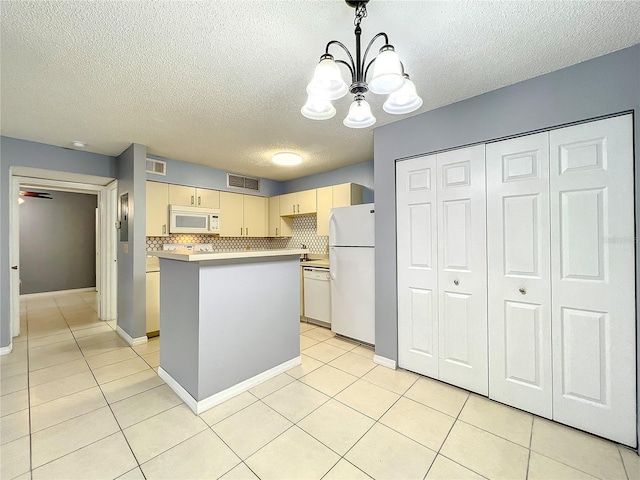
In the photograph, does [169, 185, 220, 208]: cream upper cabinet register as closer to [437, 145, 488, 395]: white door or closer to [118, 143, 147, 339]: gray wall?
[118, 143, 147, 339]: gray wall

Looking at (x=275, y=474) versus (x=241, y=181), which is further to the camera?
(x=241, y=181)

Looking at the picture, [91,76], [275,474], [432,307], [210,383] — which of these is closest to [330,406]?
[275,474]

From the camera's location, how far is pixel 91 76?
1.85 m

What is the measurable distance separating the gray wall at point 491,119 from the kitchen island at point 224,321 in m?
0.95

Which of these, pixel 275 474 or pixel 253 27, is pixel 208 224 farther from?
pixel 275 474

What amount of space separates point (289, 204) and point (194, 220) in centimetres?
156

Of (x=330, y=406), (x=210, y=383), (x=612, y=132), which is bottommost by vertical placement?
(x=330, y=406)

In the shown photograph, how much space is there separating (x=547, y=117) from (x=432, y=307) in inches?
65.1

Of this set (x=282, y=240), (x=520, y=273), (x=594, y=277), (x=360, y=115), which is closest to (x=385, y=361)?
(x=520, y=273)

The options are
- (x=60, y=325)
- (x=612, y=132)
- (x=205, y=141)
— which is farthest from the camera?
(x=60, y=325)

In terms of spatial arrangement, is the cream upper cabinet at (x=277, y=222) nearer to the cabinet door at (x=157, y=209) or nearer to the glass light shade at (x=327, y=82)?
the cabinet door at (x=157, y=209)

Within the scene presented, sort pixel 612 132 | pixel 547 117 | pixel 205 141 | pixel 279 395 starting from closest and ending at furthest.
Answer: pixel 612 132, pixel 547 117, pixel 279 395, pixel 205 141

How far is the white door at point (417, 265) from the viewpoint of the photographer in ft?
7.81

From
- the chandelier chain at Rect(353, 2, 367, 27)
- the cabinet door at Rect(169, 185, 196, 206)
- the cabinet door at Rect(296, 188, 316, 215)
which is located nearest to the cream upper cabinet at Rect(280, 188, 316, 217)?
the cabinet door at Rect(296, 188, 316, 215)
